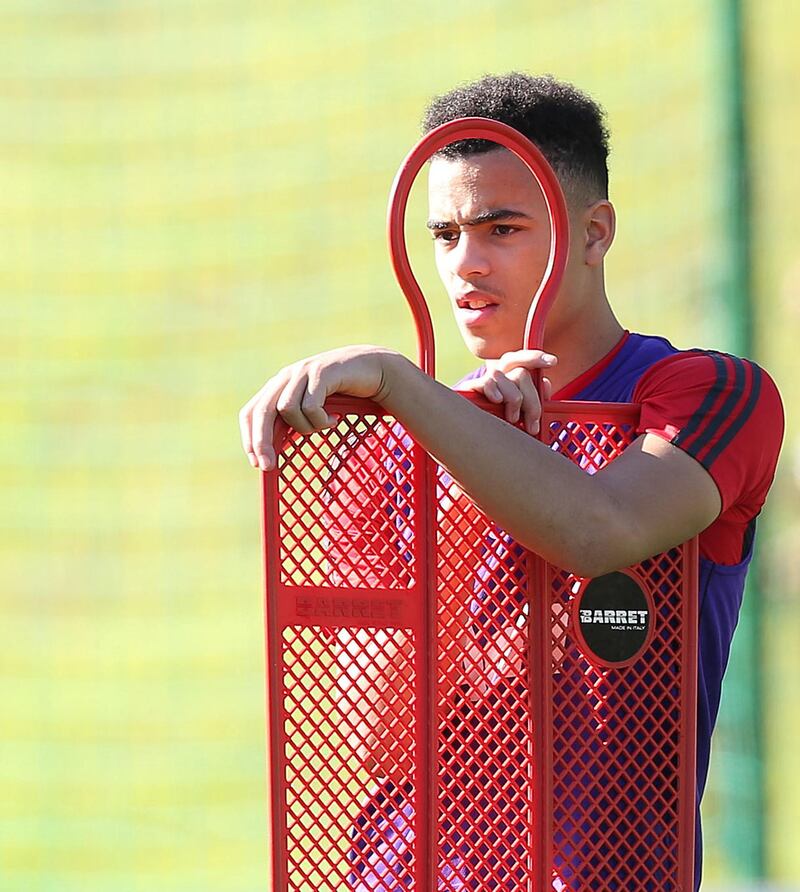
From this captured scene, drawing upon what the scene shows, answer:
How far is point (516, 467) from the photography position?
1.22 meters

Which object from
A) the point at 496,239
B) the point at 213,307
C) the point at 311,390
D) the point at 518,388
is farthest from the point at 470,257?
the point at 213,307

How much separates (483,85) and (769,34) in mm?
1675

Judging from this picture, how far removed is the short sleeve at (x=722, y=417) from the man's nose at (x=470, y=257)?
0.20 meters

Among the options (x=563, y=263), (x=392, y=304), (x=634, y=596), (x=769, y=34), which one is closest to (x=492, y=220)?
(x=563, y=263)

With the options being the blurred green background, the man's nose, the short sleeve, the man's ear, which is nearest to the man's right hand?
the short sleeve

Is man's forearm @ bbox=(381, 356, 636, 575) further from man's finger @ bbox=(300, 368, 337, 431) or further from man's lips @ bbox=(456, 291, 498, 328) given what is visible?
man's lips @ bbox=(456, 291, 498, 328)

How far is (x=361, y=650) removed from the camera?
49.4 inches

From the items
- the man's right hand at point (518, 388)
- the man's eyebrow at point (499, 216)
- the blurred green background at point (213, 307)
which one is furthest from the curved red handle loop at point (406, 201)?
the blurred green background at point (213, 307)

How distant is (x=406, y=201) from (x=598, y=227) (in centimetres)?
37

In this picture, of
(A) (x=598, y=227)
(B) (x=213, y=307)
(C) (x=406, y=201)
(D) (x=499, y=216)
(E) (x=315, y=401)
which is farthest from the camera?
(B) (x=213, y=307)

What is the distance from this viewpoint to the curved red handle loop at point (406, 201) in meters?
1.30

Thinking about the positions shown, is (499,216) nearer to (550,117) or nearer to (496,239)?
(496,239)

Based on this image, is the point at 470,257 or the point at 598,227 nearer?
the point at 470,257

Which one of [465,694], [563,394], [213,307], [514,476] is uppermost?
[213,307]
